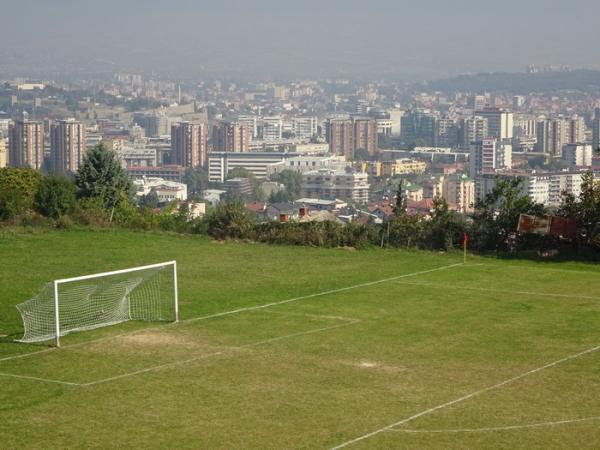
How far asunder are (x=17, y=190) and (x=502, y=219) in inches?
603

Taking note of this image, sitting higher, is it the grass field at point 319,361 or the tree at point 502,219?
the tree at point 502,219

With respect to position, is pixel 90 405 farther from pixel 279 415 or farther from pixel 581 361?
pixel 581 361

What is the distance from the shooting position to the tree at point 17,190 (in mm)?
33281

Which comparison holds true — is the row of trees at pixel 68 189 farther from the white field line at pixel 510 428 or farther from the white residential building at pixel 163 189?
the white residential building at pixel 163 189

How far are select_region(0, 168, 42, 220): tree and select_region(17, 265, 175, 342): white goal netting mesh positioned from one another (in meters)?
11.2

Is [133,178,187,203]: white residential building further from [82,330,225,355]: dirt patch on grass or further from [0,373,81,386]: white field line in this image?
[0,373,81,386]: white field line

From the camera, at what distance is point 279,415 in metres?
14.4

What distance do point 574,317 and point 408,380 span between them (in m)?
6.47

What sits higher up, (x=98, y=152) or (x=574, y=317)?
(x=98, y=152)

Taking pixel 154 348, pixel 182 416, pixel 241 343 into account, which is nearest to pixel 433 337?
pixel 241 343

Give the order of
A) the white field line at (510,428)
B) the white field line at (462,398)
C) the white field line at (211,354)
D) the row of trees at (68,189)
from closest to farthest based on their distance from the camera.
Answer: the white field line at (462,398) < the white field line at (510,428) < the white field line at (211,354) < the row of trees at (68,189)

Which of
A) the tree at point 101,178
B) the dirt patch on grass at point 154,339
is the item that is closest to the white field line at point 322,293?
the dirt patch on grass at point 154,339

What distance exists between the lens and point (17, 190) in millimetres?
36062

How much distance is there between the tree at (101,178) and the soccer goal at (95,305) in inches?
669
